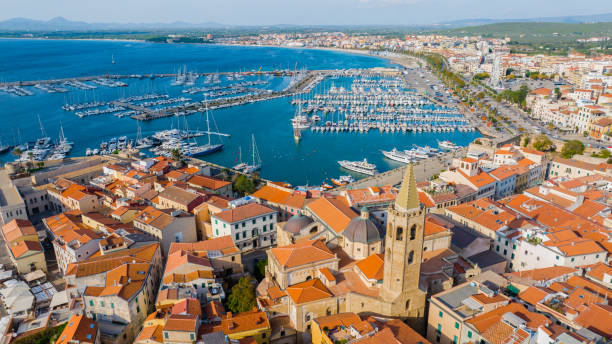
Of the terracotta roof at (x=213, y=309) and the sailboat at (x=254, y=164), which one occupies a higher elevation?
the terracotta roof at (x=213, y=309)

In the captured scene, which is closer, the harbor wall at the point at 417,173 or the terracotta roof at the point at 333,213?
the terracotta roof at the point at 333,213

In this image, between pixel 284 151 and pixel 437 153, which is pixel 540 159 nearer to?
pixel 437 153

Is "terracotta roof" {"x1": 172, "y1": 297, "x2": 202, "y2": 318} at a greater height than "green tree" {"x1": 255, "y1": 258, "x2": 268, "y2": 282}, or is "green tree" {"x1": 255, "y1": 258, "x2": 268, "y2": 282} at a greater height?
"terracotta roof" {"x1": 172, "y1": 297, "x2": 202, "y2": 318}

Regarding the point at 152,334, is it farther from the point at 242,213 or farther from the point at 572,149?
the point at 572,149

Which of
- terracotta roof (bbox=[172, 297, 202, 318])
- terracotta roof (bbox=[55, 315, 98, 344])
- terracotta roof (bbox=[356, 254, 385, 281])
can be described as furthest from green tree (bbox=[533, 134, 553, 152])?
terracotta roof (bbox=[55, 315, 98, 344])

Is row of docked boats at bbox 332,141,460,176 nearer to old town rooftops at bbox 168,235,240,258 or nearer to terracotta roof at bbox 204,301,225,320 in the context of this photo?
old town rooftops at bbox 168,235,240,258

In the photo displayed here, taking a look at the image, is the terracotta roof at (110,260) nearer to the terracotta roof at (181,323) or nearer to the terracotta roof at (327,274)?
the terracotta roof at (181,323)

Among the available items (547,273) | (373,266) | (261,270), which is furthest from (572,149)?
(261,270)

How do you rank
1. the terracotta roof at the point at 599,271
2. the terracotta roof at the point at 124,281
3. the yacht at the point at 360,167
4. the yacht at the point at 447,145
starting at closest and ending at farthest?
the terracotta roof at the point at 124,281 < the terracotta roof at the point at 599,271 < the yacht at the point at 360,167 < the yacht at the point at 447,145

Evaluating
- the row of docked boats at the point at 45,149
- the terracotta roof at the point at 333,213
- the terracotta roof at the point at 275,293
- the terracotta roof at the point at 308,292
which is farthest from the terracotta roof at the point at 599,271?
the row of docked boats at the point at 45,149
